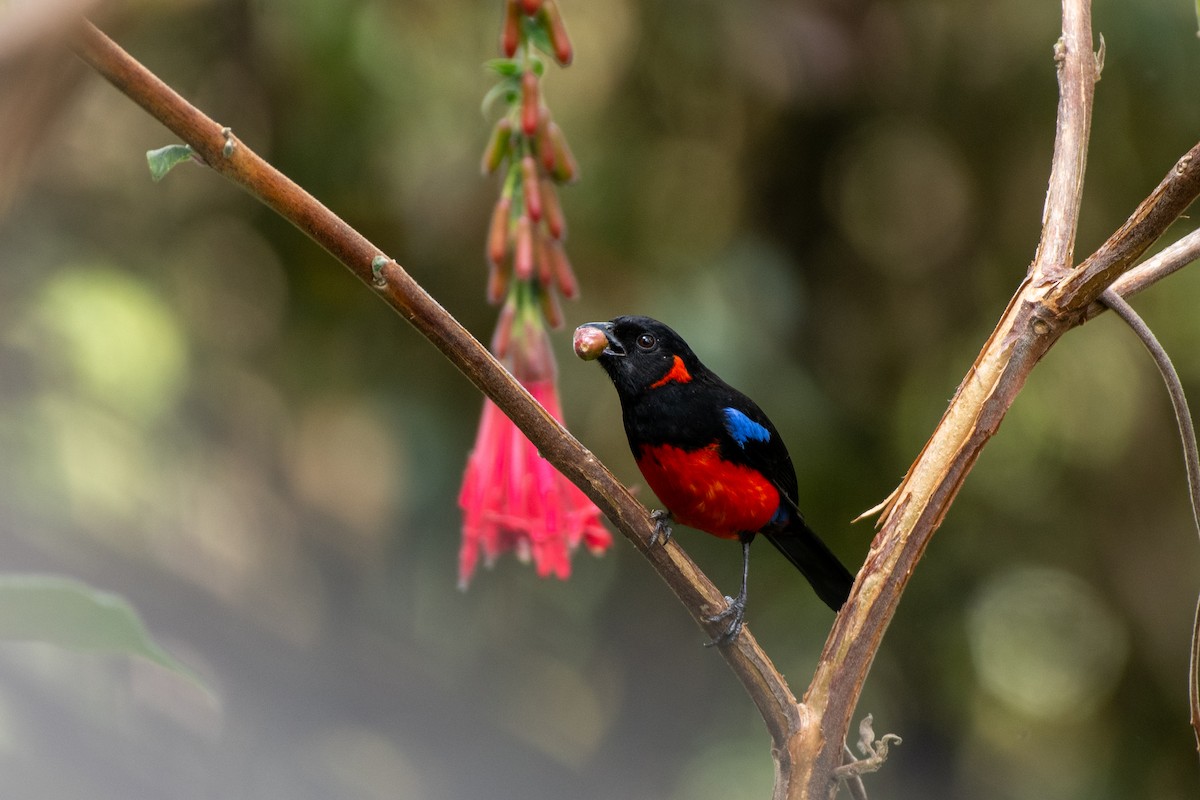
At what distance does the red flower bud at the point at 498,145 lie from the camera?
1.37 meters

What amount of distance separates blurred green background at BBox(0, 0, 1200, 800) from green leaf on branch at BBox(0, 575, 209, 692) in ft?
6.15

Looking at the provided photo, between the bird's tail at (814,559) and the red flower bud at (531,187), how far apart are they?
0.82 meters

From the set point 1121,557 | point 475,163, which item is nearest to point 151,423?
point 475,163

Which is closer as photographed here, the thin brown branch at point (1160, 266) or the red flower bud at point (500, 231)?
the thin brown branch at point (1160, 266)

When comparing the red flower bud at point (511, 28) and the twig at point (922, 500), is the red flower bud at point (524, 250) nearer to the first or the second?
the red flower bud at point (511, 28)

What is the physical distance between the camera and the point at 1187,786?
273 cm

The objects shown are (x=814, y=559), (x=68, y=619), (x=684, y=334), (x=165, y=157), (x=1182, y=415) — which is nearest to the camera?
(x=68, y=619)

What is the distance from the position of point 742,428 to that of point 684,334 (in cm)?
62

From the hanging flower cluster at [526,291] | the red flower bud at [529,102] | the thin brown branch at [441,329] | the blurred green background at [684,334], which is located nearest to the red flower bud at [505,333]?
the hanging flower cluster at [526,291]

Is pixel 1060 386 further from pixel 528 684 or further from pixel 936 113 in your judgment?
pixel 528 684

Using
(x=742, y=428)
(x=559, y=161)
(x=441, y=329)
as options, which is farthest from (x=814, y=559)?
(x=441, y=329)

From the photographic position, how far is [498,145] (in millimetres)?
1388

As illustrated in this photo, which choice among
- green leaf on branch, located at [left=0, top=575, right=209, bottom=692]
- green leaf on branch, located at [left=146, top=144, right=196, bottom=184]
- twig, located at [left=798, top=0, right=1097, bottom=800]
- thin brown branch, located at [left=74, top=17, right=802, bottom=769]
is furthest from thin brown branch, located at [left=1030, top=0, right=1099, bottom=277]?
green leaf on branch, located at [left=0, top=575, right=209, bottom=692]

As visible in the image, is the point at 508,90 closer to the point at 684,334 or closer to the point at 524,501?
the point at 524,501
